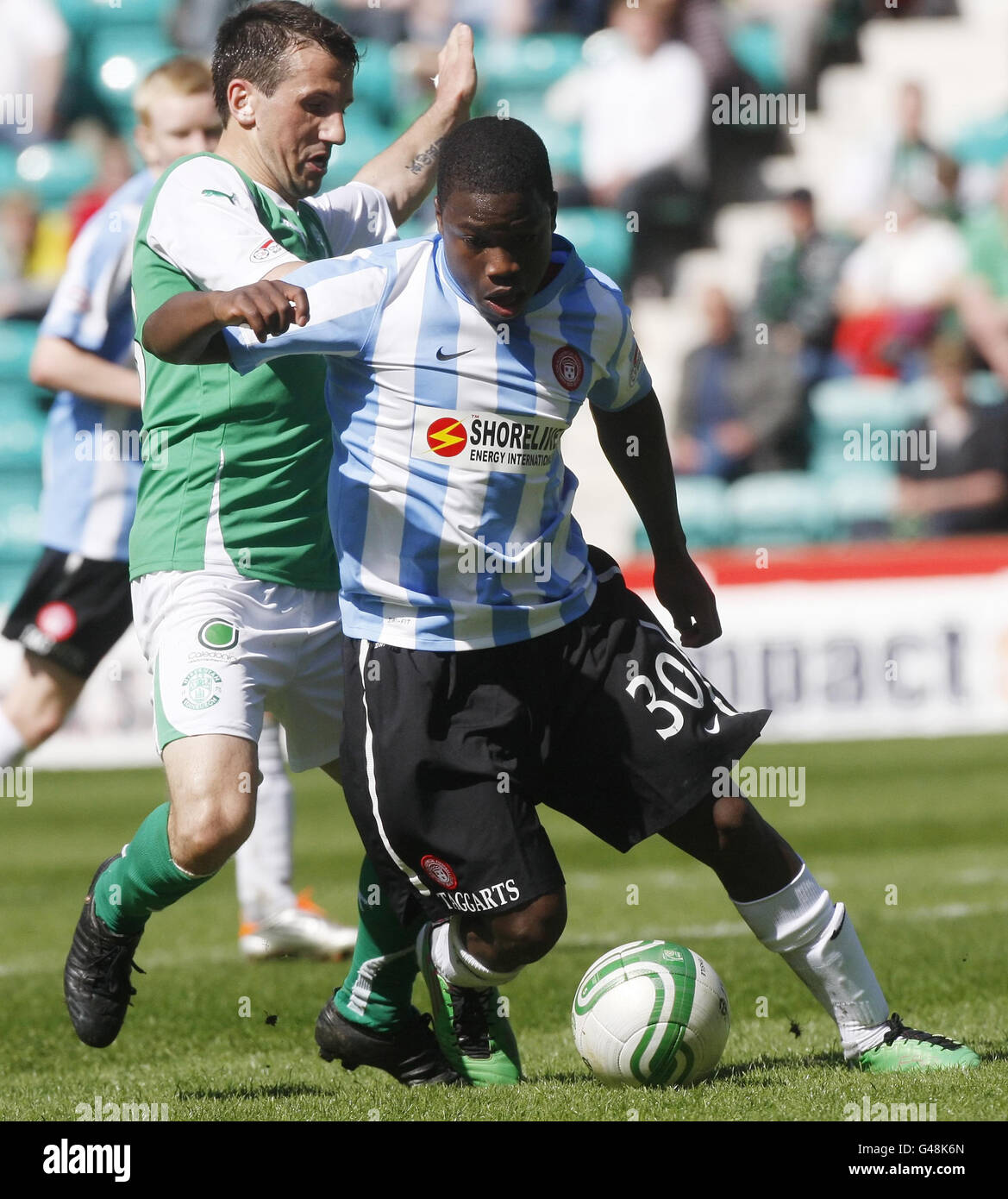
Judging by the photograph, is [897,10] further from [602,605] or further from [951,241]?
[602,605]

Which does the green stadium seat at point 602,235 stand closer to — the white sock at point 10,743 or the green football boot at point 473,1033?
the white sock at point 10,743

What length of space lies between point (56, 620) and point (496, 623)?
293cm

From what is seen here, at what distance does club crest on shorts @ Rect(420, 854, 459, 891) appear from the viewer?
13.2 ft

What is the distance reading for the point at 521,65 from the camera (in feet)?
54.4

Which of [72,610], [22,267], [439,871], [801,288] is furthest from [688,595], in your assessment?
[22,267]

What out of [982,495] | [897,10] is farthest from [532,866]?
[897,10]

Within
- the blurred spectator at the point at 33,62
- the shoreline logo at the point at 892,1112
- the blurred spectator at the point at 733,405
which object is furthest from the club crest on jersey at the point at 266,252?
the blurred spectator at the point at 33,62

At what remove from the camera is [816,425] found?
14961mm

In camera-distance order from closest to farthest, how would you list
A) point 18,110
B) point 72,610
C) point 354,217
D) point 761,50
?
point 354,217, point 72,610, point 18,110, point 761,50

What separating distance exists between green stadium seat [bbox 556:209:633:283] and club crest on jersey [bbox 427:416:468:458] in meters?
12.1

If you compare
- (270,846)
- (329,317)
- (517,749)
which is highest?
(329,317)

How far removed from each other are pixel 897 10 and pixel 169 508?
565 inches

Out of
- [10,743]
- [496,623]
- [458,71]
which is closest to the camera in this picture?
[496,623]

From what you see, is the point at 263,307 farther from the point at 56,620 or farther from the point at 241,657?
the point at 56,620
